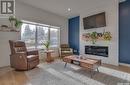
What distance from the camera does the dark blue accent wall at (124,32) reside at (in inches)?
166

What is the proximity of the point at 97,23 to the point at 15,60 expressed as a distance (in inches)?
156

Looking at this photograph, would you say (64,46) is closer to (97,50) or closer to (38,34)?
(38,34)

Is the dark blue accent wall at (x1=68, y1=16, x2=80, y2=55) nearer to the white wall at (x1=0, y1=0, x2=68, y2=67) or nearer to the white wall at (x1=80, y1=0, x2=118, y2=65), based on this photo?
the white wall at (x1=0, y1=0, x2=68, y2=67)

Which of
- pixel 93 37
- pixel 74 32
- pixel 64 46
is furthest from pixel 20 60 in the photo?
pixel 74 32

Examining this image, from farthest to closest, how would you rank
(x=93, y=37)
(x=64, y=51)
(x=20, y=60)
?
(x=64, y=51)
(x=93, y=37)
(x=20, y=60)

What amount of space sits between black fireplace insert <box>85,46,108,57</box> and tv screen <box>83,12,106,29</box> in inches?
42.1

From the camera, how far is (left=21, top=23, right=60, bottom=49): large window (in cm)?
514

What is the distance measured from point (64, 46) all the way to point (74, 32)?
4.14ft

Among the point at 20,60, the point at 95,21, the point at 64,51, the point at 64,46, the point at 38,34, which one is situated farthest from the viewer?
the point at 64,46

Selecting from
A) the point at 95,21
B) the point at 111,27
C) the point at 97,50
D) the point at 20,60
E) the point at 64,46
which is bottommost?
the point at 20,60

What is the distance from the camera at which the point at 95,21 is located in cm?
516

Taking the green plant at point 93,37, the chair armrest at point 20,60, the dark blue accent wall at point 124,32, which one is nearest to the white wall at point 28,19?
the chair armrest at point 20,60

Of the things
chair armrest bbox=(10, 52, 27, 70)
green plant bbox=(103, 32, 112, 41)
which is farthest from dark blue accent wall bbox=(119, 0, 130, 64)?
chair armrest bbox=(10, 52, 27, 70)

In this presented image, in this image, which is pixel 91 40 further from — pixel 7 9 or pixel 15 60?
pixel 7 9
